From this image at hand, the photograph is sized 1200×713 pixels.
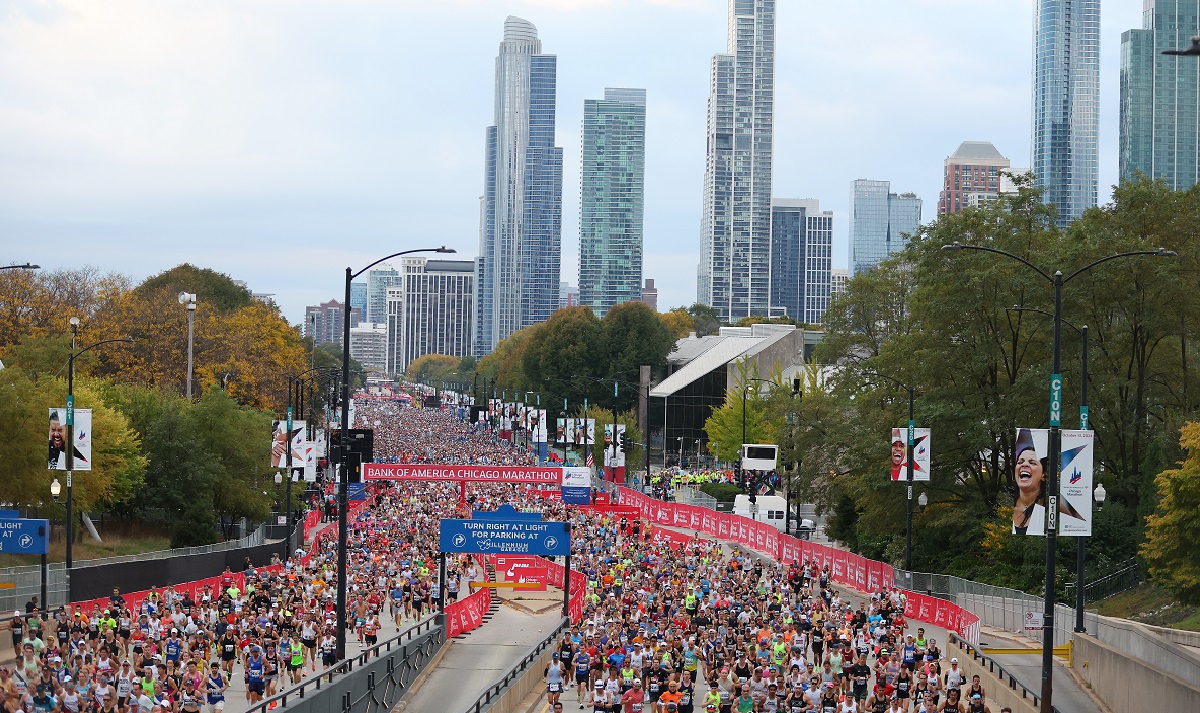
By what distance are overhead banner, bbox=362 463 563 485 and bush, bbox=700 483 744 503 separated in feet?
47.0

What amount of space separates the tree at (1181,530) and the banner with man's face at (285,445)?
91.5 feet

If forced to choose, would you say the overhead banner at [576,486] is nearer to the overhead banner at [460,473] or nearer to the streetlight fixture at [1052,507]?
the overhead banner at [460,473]

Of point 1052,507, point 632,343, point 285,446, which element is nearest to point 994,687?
point 1052,507

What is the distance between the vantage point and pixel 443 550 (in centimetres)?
3819

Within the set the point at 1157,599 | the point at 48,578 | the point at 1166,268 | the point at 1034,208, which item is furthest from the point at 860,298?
the point at 48,578

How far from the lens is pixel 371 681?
84.1 feet

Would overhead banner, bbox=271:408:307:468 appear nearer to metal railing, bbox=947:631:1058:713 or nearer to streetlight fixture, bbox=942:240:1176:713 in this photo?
metal railing, bbox=947:631:1058:713

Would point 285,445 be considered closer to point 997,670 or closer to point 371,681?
point 371,681

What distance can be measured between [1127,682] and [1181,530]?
24.9 feet

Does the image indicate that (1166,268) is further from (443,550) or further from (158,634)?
(158,634)

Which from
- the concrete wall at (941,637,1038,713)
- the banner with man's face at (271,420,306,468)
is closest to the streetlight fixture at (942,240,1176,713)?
the concrete wall at (941,637,1038,713)

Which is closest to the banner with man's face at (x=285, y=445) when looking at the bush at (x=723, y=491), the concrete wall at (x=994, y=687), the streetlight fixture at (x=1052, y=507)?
the concrete wall at (x=994, y=687)

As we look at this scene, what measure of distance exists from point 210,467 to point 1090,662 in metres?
36.6

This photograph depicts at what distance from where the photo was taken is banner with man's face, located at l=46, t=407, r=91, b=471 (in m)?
34.0
